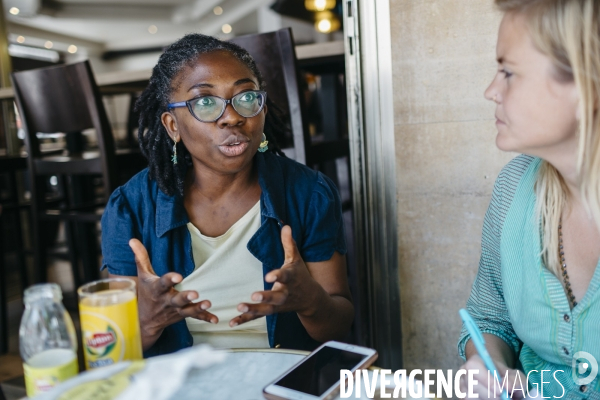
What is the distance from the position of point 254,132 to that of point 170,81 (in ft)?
0.94

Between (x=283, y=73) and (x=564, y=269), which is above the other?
(x=283, y=73)

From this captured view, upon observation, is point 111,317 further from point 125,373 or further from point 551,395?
point 551,395

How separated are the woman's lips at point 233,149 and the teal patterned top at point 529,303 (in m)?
0.63

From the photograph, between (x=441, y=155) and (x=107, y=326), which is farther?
(x=441, y=155)

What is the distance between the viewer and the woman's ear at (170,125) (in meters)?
1.49

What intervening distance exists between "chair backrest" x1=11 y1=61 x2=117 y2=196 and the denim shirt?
2.49 feet

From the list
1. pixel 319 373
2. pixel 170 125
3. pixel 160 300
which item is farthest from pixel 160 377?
pixel 170 125

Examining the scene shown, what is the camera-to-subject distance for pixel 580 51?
35.9 inches

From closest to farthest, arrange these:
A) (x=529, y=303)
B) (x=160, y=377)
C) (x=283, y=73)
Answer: (x=160, y=377)
(x=529, y=303)
(x=283, y=73)

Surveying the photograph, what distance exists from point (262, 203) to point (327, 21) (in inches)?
184

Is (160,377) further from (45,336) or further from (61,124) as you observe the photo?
(61,124)

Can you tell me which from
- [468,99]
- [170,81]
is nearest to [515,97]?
[468,99]

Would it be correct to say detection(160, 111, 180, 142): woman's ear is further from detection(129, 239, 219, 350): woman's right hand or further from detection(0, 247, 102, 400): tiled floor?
detection(0, 247, 102, 400): tiled floor

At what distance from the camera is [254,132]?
141cm
